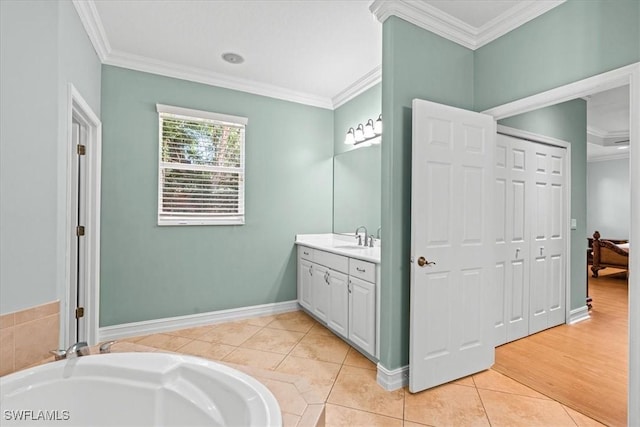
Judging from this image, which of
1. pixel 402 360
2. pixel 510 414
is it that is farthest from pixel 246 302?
pixel 510 414

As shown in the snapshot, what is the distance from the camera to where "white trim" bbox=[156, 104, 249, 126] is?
3047 millimetres

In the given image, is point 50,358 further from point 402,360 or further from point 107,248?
point 402,360

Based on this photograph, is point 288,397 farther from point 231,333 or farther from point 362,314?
point 231,333

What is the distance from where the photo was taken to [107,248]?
2.85m

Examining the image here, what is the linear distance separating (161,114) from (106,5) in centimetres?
99

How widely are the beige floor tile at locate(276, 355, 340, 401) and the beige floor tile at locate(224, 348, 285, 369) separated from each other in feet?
0.24

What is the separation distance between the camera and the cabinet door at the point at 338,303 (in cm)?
271

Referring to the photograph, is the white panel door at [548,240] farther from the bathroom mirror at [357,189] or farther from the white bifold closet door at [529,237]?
the bathroom mirror at [357,189]

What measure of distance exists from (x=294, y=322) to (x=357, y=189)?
162cm

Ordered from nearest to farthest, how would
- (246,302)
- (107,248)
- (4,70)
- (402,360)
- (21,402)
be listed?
(21,402), (4,70), (402,360), (107,248), (246,302)

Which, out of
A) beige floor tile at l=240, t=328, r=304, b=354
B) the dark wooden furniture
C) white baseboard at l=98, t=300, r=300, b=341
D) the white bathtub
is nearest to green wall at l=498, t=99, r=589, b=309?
the dark wooden furniture

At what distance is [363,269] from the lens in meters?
2.48

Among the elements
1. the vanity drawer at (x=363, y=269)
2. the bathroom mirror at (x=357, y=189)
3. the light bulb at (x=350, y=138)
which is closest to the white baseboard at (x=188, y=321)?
the bathroom mirror at (x=357, y=189)

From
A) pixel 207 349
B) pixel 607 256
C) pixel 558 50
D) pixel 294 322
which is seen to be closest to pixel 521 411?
pixel 294 322
